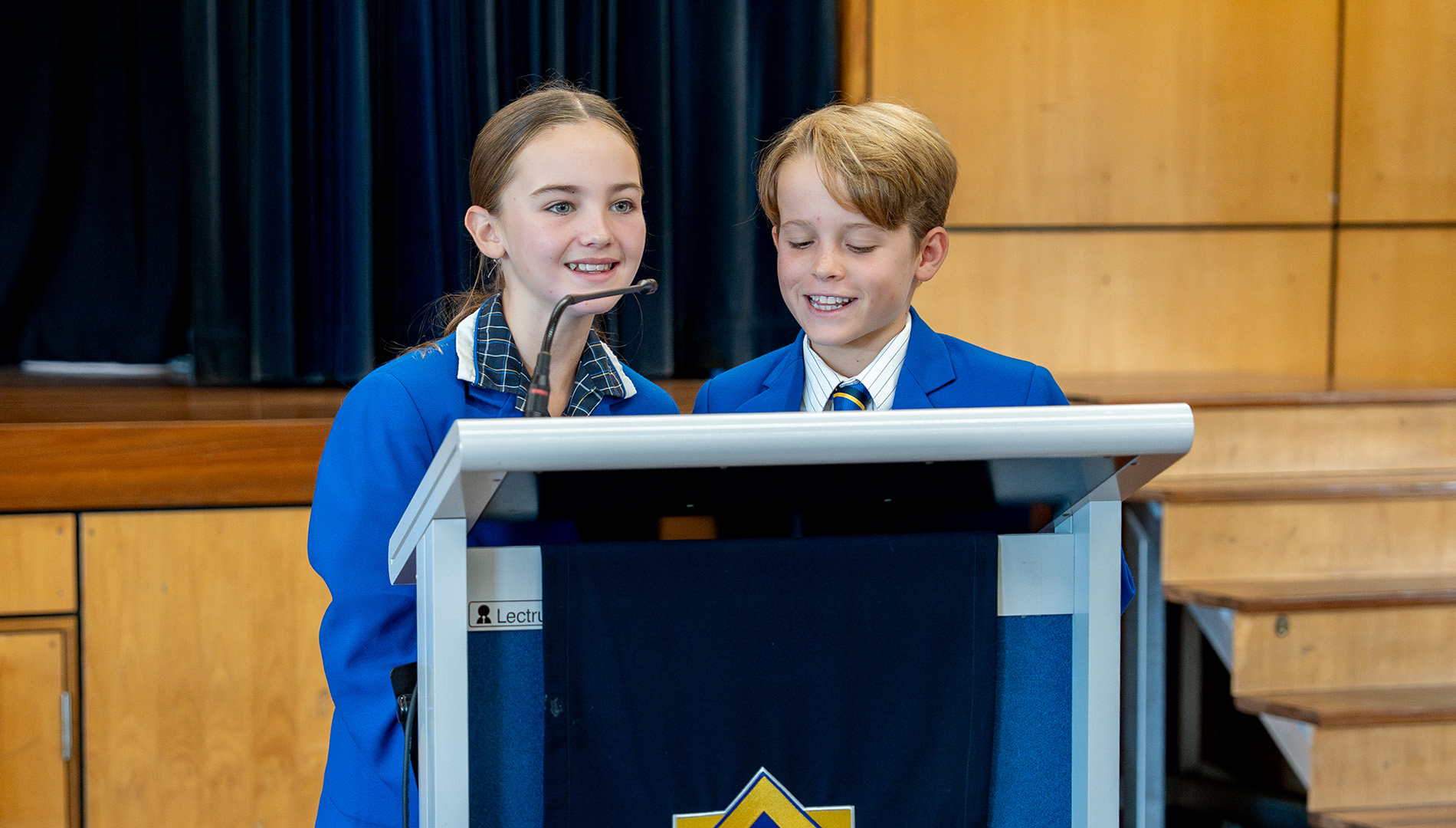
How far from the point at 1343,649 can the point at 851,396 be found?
4.78 ft

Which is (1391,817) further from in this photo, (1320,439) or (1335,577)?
(1320,439)

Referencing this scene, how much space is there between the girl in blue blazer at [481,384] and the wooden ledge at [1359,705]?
1366 mm

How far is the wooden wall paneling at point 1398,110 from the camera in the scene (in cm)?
300

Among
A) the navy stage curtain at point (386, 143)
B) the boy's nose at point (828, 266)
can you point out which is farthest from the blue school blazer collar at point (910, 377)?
the navy stage curtain at point (386, 143)

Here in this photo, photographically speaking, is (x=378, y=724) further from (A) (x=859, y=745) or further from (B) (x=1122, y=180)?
(B) (x=1122, y=180)

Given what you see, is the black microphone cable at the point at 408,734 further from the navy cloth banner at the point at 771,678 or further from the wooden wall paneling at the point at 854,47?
the wooden wall paneling at the point at 854,47

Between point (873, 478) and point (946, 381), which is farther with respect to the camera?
point (946, 381)

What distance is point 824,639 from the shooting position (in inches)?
25.3

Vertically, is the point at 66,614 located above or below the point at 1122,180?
below

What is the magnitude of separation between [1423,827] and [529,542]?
1.73m

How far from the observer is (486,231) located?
1.10 meters

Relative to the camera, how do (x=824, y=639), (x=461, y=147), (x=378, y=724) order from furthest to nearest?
(x=461, y=147), (x=378, y=724), (x=824, y=639)

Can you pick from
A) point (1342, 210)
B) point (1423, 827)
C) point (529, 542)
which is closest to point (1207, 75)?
point (1342, 210)

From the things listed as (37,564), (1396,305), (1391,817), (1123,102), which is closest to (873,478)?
(37,564)
